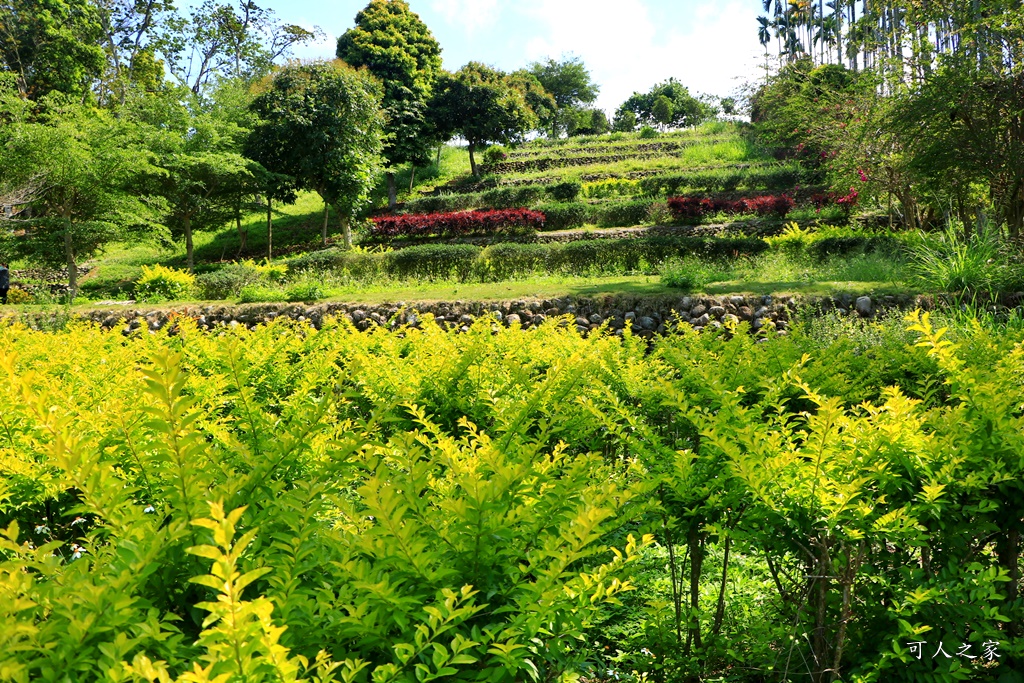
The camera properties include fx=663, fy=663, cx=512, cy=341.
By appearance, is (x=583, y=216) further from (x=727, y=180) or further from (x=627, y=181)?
(x=727, y=180)

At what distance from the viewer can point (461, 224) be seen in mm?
18297

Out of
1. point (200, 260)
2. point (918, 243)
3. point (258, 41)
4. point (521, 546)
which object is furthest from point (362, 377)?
point (258, 41)

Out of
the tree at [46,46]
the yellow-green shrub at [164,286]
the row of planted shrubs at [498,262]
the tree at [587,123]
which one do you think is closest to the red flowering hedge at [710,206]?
the row of planted shrubs at [498,262]

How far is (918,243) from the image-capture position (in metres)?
9.55

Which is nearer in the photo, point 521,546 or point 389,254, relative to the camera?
point 521,546

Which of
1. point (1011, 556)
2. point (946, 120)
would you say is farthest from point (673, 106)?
point (1011, 556)

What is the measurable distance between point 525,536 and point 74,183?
49.0ft

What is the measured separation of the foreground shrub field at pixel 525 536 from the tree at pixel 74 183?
473 inches

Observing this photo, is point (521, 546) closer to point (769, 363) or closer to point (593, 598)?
point (593, 598)

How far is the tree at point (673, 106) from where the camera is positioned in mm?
48875

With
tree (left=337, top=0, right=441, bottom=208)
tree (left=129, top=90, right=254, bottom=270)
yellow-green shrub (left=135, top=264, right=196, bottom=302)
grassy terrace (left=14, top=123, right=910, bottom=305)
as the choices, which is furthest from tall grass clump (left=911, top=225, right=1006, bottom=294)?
tree (left=337, top=0, right=441, bottom=208)

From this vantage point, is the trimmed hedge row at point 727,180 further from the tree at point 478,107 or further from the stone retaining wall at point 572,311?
the stone retaining wall at point 572,311

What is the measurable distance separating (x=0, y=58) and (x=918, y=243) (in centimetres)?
3065

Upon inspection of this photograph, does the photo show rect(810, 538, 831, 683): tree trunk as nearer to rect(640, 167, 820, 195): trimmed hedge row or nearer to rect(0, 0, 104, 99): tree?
rect(640, 167, 820, 195): trimmed hedge row
